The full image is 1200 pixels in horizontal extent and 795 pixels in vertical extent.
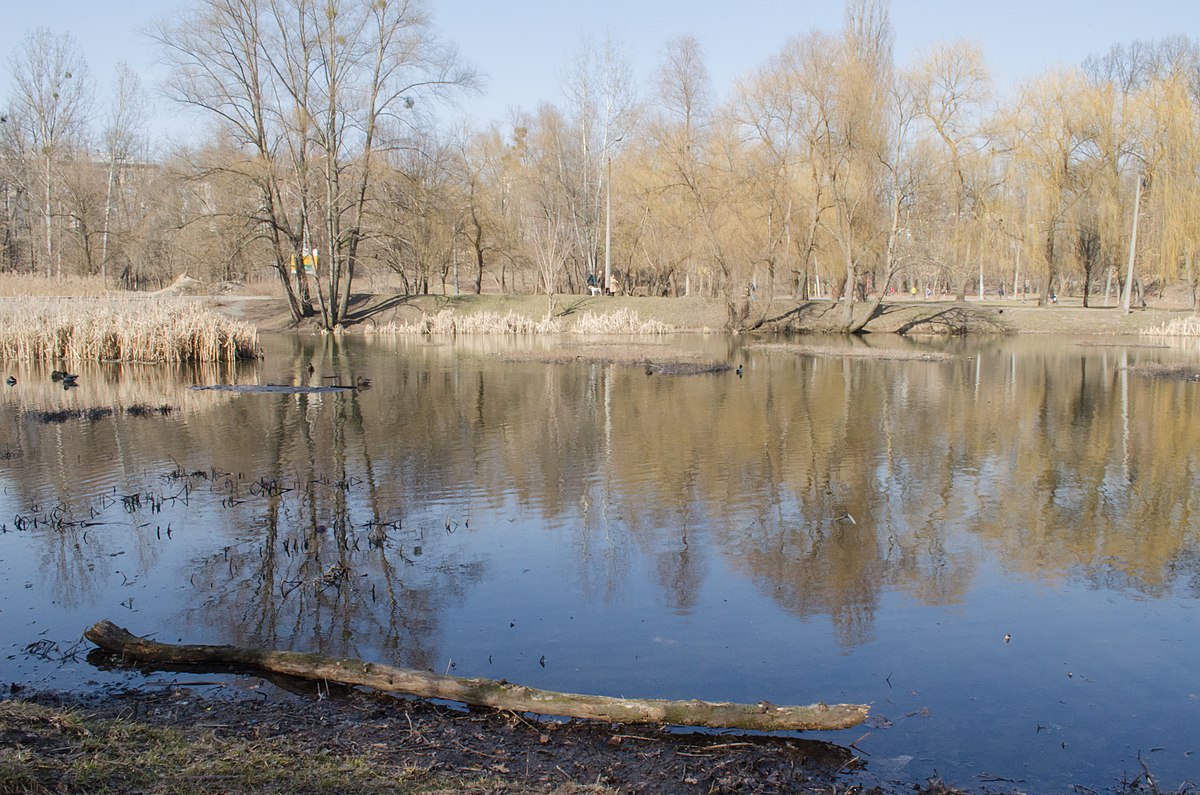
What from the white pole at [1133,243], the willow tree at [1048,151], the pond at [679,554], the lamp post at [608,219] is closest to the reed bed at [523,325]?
the lamp post at [608,219]

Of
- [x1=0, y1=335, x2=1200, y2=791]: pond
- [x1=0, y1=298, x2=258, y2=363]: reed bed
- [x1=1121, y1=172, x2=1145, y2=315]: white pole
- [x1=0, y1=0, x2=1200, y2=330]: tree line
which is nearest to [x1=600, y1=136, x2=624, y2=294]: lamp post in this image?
[x1=0, y1=0, x2=1200, y2=330]: tree line

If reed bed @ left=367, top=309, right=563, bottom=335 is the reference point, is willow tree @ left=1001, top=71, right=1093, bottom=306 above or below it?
above

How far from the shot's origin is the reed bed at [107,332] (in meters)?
22.9

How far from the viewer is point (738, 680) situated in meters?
5.70

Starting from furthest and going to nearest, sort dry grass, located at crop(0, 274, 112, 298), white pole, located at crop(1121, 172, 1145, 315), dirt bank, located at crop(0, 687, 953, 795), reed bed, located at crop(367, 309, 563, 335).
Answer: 1. white pole, located at crop(1121, 172, 1145, 315)
2. reed bed, located at crop(367, 309, 563, 335)
3. dry grass, located at crop(0, 274, 112, 298)
4. dirt bank, located at crop(0, 687, 953, 795)

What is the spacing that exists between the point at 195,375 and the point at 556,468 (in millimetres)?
13214

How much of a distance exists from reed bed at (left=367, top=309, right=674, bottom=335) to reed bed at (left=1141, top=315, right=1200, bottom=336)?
65.9 feet

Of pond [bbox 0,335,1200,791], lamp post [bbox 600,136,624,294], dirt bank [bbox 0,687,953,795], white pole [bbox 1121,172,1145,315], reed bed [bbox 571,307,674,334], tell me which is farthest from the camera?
lamp post [bbox 600,136,624,294]

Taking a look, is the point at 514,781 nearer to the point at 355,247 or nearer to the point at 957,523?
the point at 957,523

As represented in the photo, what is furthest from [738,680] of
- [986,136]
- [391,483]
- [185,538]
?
[986,136]

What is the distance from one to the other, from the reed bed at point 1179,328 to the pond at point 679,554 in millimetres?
24773

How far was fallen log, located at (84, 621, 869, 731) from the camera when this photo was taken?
15.2 feet

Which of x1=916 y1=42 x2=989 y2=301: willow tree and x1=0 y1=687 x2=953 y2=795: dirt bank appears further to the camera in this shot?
x1=916 y1=42 x2=989 y2=301: willow tree

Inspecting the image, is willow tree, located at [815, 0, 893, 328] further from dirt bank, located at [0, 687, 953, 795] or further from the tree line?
dirt bank, located at [0, 687, 953, 795]
